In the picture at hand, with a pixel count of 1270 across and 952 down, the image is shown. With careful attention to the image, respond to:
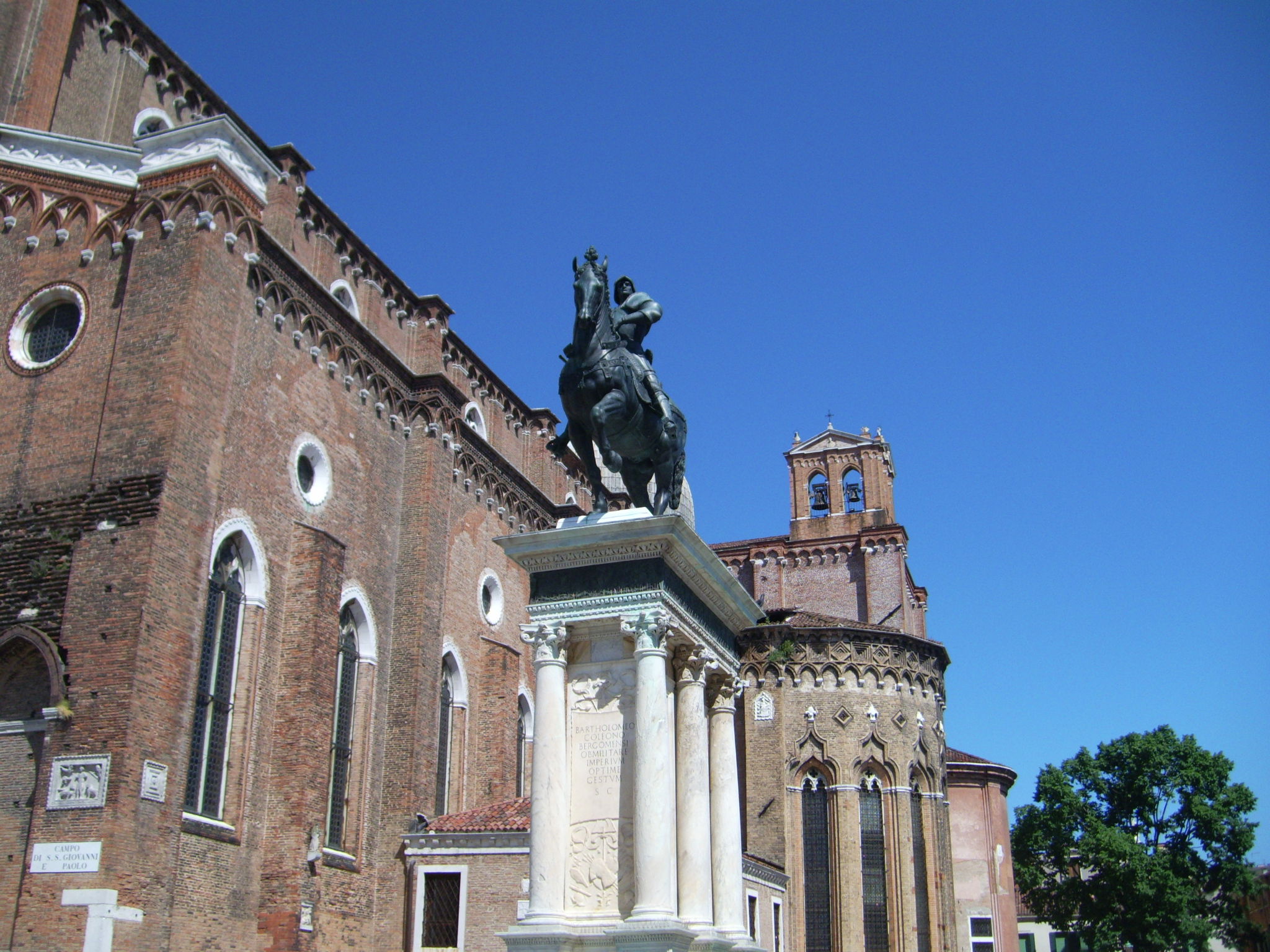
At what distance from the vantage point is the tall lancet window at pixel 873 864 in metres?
31.0

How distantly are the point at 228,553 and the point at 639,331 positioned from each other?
9811 millimetres

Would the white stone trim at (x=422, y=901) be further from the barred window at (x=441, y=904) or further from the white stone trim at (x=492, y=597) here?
the white stone trim at (x=492, y=597)

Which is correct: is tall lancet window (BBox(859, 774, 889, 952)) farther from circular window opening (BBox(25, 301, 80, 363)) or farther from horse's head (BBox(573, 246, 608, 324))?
horse's head (BBox(573, 246, 608, 324))

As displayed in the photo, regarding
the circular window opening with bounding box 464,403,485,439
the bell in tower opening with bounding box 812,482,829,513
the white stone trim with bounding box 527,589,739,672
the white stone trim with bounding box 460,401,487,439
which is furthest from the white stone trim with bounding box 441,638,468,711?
the bell in tower opening with bounding box 812,482,829,513

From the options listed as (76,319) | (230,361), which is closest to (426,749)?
(230,361)

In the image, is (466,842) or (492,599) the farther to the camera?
(492,599)

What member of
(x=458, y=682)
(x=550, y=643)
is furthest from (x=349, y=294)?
(x=550, y=643)

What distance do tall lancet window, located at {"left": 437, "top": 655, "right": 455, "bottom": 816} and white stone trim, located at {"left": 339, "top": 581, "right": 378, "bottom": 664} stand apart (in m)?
1.92

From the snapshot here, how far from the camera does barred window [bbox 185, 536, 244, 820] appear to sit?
679 inches

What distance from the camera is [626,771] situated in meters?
9.95

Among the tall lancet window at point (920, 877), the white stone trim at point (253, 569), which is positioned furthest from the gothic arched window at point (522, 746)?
the tall lancet window at point (920, 877)

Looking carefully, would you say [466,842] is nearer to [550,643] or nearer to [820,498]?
[550,643]

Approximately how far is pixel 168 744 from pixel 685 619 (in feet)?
28.2

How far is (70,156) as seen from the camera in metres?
19.1
